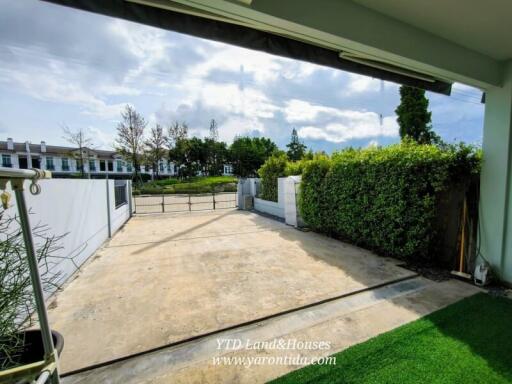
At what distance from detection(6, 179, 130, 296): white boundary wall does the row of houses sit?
2179cm

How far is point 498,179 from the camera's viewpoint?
3.26 meters

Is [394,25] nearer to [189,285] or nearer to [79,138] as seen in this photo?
[189,285]

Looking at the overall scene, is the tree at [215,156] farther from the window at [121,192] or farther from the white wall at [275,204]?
the window at [121,192]

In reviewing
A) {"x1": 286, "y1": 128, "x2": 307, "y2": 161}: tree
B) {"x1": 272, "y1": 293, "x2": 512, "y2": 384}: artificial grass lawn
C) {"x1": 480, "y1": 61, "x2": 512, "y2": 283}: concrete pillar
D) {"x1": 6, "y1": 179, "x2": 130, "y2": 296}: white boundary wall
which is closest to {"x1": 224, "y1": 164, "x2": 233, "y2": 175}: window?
{"x1": 286, "y1": 128, "x2": 307, "y2": 161}: tree

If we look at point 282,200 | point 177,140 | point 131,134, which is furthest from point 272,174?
point 177,140

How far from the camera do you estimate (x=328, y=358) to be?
202 cm

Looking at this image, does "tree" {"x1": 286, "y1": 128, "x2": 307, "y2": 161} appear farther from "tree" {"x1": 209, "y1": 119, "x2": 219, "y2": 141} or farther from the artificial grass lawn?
the artificial grass lawn

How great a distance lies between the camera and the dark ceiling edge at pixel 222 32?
1.66 meters

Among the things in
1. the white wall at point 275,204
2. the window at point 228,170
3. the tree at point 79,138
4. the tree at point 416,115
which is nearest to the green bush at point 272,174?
the white wall at point 275,204

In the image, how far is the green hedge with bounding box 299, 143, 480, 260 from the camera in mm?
3703

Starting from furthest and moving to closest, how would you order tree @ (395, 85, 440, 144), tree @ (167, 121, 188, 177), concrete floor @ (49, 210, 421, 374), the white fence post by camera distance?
tree @ (167, 121, 188, 177)
tree @ (395, 85, 440, 144)
the white fence post
concrete floor @ (49, 210, 421, 374)

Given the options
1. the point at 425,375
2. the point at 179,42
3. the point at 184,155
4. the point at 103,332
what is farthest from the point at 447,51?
the point at 184,155

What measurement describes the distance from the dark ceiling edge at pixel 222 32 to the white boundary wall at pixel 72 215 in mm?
2035

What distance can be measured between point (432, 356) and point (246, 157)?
101 ft
